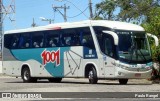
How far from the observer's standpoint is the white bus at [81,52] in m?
23.7

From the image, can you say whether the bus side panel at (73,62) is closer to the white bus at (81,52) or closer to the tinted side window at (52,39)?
the white bus at (81,52)

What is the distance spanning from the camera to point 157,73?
27.7 m

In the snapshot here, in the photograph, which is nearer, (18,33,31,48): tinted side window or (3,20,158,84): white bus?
(3,20,158,84): white bus

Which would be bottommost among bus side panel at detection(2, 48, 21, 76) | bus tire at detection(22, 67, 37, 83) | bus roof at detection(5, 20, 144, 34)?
bus tire at detection(22, 67, 37, 83)

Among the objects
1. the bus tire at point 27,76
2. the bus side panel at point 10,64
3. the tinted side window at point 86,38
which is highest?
the tinted side window at point 86,38

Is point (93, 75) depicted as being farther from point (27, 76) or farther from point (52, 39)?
point (27, 76)

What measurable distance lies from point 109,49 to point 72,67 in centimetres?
329

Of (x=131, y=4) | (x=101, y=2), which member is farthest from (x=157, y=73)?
(x=101, y=2)

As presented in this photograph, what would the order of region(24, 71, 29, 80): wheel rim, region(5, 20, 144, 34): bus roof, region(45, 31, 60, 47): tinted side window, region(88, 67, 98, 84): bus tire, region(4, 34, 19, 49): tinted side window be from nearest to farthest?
region(5, 20, 144, 34): bus roof → region(88, 67, 98, 84): bus tire → region(45, 31, 60, 47): tinted side window → region(24, 71, 29, 80): wheel rim → region(4, 34, 19, 49): tinted side window

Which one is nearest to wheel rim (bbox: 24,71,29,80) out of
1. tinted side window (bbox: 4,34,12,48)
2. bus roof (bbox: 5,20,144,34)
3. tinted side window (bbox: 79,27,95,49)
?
tinted side window (bbox: 4,34,12,48)

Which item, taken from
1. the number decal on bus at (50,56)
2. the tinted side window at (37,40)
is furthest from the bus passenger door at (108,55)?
the tinted side window at (37,40)

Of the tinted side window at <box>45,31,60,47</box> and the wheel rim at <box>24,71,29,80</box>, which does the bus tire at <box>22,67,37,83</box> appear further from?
the tinted side window at <box>45,31,60,47</box>

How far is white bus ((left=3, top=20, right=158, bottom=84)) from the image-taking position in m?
23.7

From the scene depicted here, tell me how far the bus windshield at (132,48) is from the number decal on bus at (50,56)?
15.8 feet
